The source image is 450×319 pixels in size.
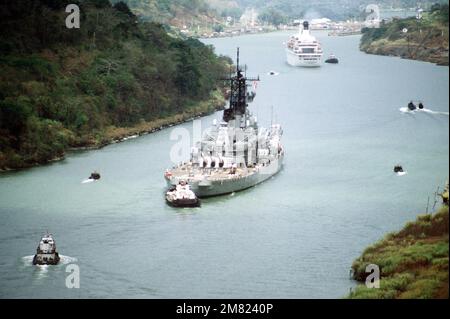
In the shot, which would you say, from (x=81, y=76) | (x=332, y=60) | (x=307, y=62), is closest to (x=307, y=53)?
(x=307, y=62)

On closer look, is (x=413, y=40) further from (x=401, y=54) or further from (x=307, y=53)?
(x=307, y=53)

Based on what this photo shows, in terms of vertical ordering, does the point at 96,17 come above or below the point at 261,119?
above

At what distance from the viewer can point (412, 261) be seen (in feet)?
74.7

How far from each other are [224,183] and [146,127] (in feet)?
53.0

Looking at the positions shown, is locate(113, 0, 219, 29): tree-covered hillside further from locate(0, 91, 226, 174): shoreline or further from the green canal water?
the green canal water

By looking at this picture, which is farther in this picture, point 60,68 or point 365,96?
point 365,96

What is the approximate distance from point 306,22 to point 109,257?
66.7 meters

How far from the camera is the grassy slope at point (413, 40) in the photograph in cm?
6550

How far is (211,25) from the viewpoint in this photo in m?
98.5

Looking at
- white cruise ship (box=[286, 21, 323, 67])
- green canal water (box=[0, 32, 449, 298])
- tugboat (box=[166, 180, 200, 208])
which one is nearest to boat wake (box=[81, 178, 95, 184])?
green canal water (box=[0, 32, 449, 298])

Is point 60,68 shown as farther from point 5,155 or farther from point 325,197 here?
point 325,197

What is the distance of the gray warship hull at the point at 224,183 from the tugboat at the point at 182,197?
1172mm

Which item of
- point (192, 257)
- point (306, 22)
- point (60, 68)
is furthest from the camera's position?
point (306, 22)
